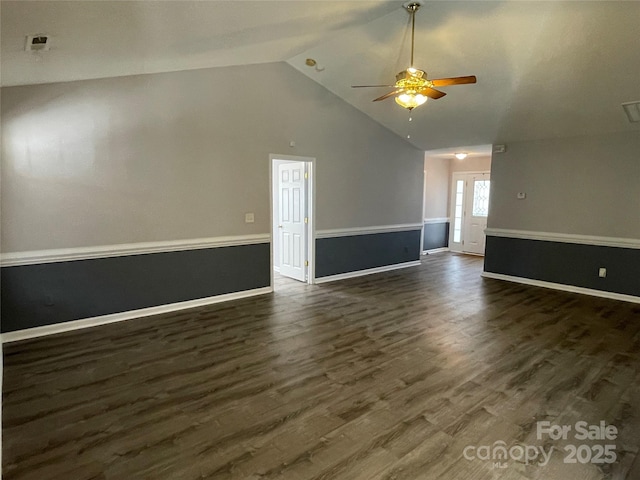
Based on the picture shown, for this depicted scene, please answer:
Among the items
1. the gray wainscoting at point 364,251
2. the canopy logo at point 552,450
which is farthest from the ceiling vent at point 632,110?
the canopy logo at point 552,450

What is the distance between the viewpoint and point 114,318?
415cm

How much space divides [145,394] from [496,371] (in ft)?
9.51

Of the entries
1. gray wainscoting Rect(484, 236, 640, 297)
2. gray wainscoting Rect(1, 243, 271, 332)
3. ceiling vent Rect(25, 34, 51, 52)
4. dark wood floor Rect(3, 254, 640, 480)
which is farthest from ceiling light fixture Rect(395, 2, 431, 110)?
gray wainscoting Rect(484, 236, 640, 297)

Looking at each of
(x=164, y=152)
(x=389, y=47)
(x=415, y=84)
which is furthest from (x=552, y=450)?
(x=164, y=152)

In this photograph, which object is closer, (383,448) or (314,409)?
(383,448)

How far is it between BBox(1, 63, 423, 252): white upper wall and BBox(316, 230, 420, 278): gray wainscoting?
40 cm

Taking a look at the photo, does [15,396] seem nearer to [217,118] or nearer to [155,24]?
[155,24]

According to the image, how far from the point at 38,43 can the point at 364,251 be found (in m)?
5.33

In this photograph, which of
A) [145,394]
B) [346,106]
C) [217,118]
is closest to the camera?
[145,394]

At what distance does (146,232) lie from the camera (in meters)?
4.29

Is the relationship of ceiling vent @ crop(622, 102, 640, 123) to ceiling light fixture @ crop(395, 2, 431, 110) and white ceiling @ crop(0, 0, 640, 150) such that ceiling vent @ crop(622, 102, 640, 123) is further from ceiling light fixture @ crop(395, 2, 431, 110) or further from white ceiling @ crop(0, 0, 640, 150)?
ceiling light fixture @ crop(395, 2, 431, 110)

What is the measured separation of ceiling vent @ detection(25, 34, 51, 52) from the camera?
221 centimetres

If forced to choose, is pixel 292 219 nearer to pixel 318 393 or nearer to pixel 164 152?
pixel 164 152

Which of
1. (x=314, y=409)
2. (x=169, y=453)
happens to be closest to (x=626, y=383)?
(x=314, y=409)
